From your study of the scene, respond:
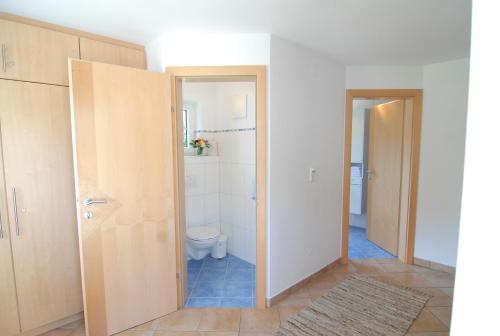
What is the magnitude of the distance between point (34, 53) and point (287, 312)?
2667 millimetres

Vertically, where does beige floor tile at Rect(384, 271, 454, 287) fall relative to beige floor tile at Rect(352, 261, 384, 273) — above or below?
above

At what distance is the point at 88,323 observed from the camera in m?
1.71

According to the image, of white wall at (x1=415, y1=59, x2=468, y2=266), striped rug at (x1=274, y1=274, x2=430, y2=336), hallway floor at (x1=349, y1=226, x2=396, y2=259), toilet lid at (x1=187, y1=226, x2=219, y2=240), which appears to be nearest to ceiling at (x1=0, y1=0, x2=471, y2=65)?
white wall at (x1=415, y1=59, x2=468, y2=266)

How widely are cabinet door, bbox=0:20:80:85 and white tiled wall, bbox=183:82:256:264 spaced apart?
1.42 meters

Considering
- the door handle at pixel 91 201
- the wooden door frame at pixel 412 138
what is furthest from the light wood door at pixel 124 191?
the wooden door frame at pixel 412 138

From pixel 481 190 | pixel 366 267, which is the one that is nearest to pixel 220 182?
pixel 366 267

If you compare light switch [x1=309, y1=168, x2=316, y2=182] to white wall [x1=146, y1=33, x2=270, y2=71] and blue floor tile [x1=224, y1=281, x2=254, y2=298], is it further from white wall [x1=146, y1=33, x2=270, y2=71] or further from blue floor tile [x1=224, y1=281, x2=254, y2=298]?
blue floor tile [x1=224, y1=281, x2=254, y2=298]

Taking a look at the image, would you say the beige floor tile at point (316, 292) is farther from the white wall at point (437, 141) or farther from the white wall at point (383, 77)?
the white wall at point (383, 77)

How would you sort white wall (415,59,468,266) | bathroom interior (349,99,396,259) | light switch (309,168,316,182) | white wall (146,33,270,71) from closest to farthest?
white wall (146,33,270,71), light switch (309,168,316,182), white wall (415,59,468,266), bathroom interior (349,99,396,259)

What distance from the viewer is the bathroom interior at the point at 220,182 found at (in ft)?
9.04

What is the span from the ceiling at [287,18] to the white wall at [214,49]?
0.06 m

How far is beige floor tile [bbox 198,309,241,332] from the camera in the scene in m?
1.88

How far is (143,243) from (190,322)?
0.73 m

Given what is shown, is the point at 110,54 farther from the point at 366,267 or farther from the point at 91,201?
the point at 366,267
